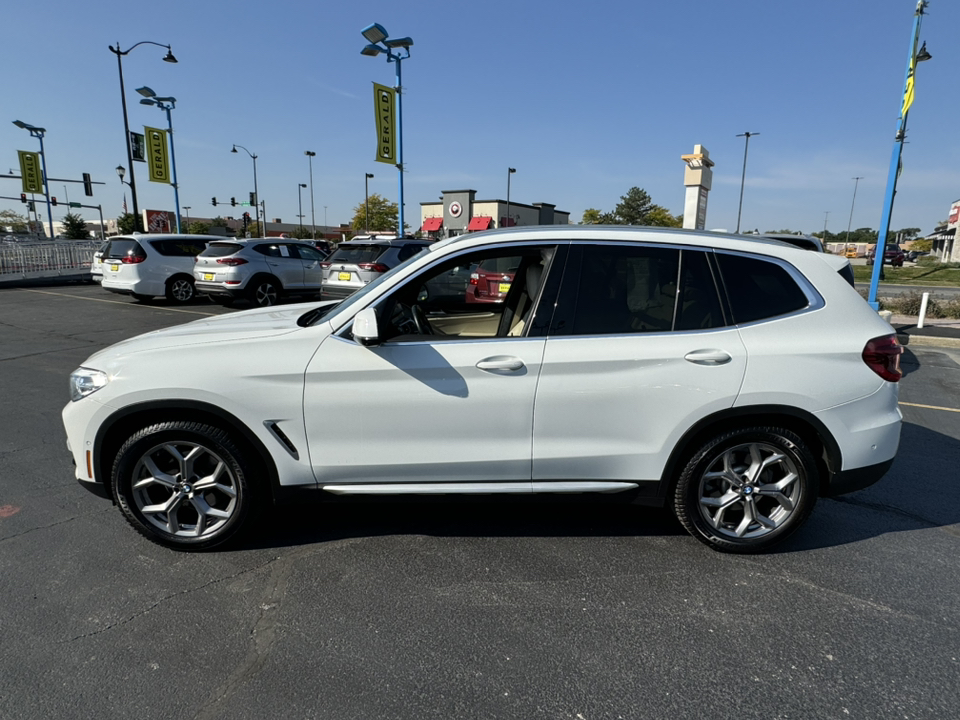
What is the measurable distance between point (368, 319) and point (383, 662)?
59.5 inches

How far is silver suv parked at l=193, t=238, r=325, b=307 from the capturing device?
43.4 ft

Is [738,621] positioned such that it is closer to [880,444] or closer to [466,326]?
[880,444]

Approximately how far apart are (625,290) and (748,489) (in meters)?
1.27

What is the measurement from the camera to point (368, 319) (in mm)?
2828

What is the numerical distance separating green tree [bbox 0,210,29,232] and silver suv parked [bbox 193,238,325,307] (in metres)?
119

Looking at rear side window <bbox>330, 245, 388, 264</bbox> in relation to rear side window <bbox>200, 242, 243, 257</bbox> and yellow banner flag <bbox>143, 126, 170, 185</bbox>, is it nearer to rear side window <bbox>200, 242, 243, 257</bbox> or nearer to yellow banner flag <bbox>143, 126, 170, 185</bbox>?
rear side window <bbox>200, 242, 243, 257</bbox>

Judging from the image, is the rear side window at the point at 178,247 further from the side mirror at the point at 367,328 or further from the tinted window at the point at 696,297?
the tinted window at the point at 696,297

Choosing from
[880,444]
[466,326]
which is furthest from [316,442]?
[880,444]

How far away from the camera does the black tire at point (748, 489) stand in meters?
3.10

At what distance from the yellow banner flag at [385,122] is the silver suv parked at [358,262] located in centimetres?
873

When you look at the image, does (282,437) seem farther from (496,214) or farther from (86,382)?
(496,214)

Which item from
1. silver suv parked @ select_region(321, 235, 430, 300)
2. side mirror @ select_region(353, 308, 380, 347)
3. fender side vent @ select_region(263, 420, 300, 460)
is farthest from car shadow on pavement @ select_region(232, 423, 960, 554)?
silver suv parked @ select_region(321, 235, 430, 300)

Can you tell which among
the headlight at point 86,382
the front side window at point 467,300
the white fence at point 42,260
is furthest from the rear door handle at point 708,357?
the white fence at point 42,260

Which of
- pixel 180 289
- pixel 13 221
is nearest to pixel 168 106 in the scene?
pixel 180 289
